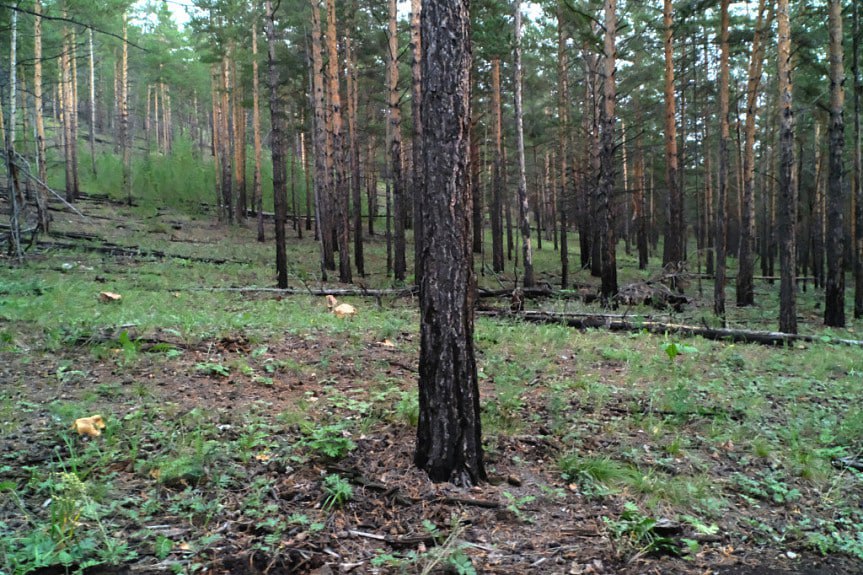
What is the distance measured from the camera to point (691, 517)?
4.02 m

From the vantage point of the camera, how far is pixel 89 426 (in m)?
4.53

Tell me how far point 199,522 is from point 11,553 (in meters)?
0.95

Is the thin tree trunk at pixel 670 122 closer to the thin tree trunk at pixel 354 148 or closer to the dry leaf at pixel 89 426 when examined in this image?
the thin tree trunk at pixel 354 148

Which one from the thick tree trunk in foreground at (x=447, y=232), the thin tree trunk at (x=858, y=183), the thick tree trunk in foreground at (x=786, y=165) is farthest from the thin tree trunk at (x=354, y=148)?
the thick tree trunk in foreground at (x=447, y=232)

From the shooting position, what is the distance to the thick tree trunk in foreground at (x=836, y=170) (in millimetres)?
13594

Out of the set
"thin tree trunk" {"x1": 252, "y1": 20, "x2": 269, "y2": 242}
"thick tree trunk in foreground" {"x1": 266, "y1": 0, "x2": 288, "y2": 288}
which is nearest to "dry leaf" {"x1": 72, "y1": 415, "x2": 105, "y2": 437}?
"thick tree trunk in foreground" {"x1": 266, "y1": 0, "x2": 288, "y2": 288}

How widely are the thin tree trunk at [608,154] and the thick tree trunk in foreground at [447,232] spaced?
11.8 meters

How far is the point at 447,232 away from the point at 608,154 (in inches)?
487

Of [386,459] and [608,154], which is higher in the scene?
[608,154]

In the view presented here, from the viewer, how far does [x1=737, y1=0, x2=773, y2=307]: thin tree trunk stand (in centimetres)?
1731

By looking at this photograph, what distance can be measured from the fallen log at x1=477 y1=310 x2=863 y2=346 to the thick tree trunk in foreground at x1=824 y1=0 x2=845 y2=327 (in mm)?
3706

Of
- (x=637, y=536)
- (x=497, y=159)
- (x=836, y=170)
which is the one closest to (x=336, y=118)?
(x=497, y=159)

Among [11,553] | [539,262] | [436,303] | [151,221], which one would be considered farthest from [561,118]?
[11,553]

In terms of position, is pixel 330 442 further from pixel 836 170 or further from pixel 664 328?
pixel 836 170
